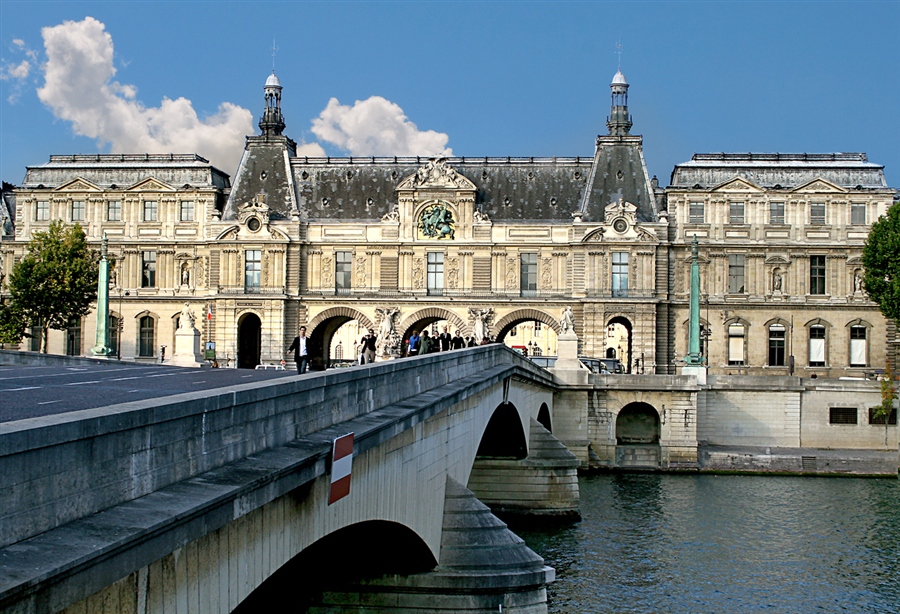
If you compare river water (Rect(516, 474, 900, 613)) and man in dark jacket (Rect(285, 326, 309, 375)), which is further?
man in dark jacket (Rect(285, 326, 309, 375))

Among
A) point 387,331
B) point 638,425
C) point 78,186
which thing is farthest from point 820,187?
point 78,186

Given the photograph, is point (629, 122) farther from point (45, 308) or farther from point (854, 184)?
point (45, 308)

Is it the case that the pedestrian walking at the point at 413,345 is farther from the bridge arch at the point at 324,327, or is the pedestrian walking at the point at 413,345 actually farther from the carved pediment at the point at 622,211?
the carved pediment at the point at 622,211

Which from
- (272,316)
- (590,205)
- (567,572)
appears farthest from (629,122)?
(567,572)

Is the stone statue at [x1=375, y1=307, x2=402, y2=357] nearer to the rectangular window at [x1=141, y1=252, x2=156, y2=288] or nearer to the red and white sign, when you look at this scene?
the rectangular window at [x1=141, y1=252, x2=156, y2=288]

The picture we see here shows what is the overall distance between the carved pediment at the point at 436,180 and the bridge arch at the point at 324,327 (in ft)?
27.7

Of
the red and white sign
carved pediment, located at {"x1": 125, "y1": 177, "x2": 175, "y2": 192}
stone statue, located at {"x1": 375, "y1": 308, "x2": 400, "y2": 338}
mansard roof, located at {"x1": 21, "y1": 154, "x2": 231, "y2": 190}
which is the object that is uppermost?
mansard roof, located at {"x1": 21, "y1": 154, "x2": 231, "y2": 190}

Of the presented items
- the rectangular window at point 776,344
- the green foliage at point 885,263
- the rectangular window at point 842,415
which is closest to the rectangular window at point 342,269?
the rectangular window at point 776,344

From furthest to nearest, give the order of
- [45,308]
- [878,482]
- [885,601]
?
[45,308]
[878,482]
[885,601]

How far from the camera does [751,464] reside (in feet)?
182

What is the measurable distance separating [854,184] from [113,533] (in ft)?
225

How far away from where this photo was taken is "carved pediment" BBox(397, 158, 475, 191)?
233 ft

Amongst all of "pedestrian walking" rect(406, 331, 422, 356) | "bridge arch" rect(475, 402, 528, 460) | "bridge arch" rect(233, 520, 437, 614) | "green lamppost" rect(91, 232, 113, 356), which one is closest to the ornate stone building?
"green lamppost" rect(91, 232, 113, 356)

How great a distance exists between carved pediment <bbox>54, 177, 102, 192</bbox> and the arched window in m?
9.04
